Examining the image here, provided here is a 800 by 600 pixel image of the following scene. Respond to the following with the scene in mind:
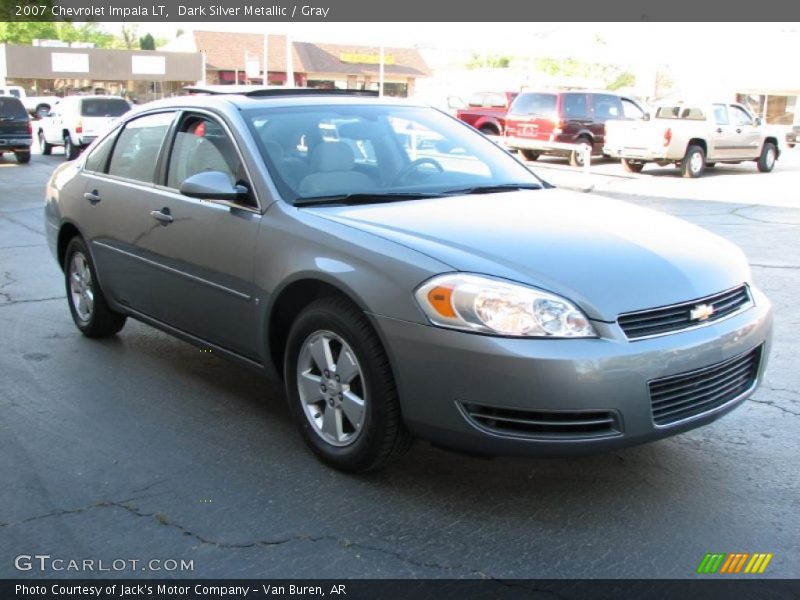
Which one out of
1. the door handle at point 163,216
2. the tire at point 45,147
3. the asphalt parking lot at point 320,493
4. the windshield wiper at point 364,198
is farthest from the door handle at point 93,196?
the tire at point 45,147

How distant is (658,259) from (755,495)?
1072mm

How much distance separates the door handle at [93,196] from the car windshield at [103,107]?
60.5 ft

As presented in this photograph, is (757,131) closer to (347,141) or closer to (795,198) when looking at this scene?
(795,198)

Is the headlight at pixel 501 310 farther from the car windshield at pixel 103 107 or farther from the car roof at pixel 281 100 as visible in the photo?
the car windshield at pixel 103 107

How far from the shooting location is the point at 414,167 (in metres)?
4.71

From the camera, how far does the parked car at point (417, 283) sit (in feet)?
10.9

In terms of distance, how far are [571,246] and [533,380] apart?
0.74 m

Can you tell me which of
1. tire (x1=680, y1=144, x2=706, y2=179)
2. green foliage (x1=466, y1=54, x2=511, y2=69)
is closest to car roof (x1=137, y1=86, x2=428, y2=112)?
tire (x1=680, y1=144, x2=706, y2=179)

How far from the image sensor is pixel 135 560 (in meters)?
3.23

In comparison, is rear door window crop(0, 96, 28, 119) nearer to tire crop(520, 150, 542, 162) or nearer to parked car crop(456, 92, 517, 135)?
parked car crop(456, 92, 517, 135)

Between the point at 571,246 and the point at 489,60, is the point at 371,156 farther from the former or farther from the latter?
the point at 489,60

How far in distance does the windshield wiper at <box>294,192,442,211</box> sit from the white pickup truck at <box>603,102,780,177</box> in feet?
53.9

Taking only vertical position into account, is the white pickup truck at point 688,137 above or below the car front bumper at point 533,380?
above
